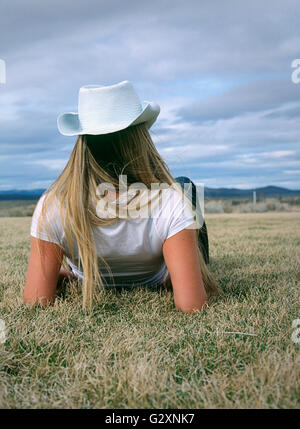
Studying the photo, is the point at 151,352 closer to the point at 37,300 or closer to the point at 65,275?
the point at 37,300

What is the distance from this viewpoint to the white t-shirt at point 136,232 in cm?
253

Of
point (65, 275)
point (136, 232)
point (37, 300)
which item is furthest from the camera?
point (65, 275)

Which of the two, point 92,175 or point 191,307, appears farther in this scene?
point 191,307

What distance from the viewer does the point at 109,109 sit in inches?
97.6

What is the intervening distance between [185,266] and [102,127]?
917mm

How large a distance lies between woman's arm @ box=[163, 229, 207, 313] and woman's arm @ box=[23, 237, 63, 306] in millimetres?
670

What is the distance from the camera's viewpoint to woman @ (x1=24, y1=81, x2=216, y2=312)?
2502mm

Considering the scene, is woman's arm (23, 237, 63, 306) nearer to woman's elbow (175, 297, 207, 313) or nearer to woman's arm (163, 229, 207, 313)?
woman's arm (163, 229, 207, 313)

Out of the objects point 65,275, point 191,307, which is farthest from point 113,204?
point 65,275

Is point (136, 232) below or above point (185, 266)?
above

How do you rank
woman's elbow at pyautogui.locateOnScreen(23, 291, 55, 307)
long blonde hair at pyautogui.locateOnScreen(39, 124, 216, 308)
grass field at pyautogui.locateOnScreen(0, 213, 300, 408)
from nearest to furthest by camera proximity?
grass field at pyautogui.locateOnScreen(0, 213, 300, 408)
long blonde hair at pyautogui.locateOnScreen(39, 124, 216, 308)
woman's elbow at pyautogui.locateOnScreen(23, 291, 55, 307)

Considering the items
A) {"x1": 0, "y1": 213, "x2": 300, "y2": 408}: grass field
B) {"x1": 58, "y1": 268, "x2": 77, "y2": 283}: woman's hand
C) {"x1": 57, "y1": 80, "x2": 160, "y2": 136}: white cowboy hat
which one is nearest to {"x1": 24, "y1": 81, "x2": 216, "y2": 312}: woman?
{"x1": 57, "y1": 80, "x2": 160, "y2": 136}: white cowboy hat
